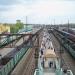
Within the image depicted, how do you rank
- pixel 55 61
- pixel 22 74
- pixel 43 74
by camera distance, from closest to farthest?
pixel 43 74
pixel 55 61
pixel 22 74

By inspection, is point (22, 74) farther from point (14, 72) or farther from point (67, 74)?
point (67, 74)

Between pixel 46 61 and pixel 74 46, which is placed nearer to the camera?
pixel 46 61

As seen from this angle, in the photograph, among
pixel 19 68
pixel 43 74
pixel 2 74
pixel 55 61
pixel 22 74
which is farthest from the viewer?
pixel 19 68

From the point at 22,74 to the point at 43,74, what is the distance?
17.2ft

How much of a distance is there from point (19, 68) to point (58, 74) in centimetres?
1027

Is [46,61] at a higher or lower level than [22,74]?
higher

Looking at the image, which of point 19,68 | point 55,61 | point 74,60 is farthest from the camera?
point 74,60

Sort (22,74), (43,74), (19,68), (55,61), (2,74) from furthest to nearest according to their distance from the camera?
(19,68), (22,74), (55,61), (43,74), (2,74)

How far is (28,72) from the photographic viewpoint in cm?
2414

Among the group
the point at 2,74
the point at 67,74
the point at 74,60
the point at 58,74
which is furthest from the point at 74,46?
the point at 2,74

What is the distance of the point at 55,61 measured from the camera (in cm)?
2083

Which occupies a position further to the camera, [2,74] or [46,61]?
[46,61]

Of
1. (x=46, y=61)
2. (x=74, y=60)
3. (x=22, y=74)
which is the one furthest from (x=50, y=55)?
(x=74, y=60)

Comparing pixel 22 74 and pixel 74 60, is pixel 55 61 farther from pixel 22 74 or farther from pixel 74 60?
pixel 74 60
